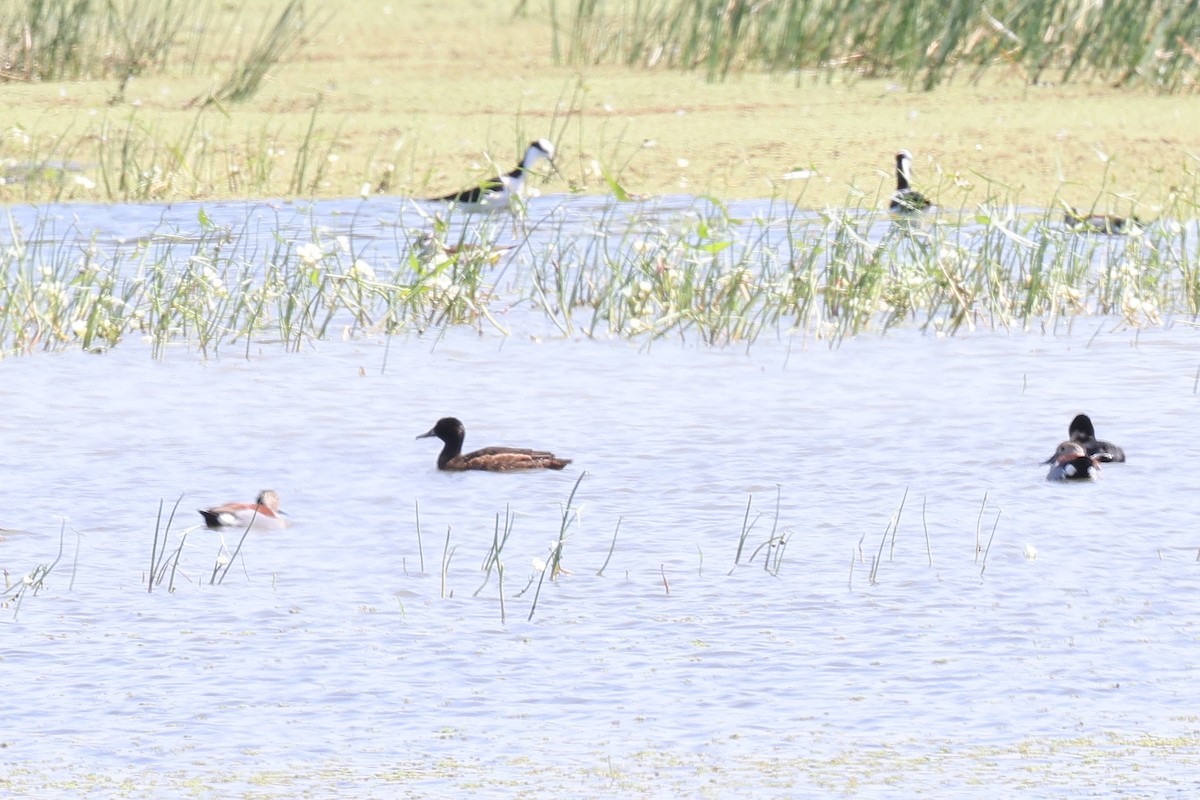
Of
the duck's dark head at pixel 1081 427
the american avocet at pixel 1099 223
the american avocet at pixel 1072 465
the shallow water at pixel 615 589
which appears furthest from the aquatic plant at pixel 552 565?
the american avocet at pixel 1099 223

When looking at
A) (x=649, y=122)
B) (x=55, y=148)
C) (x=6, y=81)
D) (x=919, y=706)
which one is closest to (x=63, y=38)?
(x=6, y=81)

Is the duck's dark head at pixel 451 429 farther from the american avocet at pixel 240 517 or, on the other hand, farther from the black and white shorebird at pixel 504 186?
the black and white shorebird at pixel 504 186

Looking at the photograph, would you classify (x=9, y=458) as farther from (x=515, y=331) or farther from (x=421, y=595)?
(x=515, y=331)

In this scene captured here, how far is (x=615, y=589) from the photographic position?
5.43m

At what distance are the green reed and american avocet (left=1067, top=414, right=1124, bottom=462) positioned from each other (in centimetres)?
957

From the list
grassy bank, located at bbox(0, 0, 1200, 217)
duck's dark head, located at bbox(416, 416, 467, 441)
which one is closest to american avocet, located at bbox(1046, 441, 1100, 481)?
duck's dark head, located at bbox(416, 416, 467, 441)

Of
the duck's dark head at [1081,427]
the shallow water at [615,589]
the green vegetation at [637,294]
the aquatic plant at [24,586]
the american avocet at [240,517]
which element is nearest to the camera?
the shallow water at [615,589]

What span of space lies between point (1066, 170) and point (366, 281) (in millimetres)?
6614

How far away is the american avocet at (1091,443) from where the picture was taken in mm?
6770

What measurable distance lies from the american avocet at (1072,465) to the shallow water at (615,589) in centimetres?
7

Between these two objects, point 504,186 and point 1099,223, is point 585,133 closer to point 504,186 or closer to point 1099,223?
point 504,186

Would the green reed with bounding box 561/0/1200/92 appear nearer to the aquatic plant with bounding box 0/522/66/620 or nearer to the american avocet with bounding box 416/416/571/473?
the american avocet with bounding box 416/416/571/473

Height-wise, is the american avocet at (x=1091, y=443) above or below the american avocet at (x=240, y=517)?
above

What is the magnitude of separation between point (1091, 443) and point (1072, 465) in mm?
264
